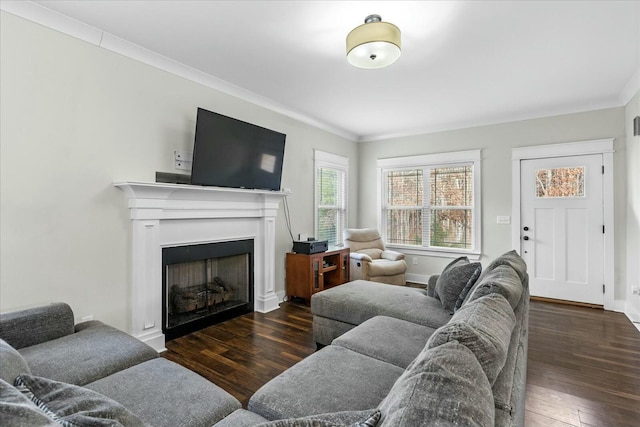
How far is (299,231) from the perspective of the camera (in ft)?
14.8

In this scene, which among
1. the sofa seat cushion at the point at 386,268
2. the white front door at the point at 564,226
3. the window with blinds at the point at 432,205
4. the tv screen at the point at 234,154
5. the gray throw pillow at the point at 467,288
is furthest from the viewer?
the window with blinds at the point at 432,205

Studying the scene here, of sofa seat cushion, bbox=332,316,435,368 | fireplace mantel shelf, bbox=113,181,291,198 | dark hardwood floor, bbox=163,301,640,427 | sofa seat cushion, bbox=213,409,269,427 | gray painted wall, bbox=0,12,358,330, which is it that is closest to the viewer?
sofa seat cushion, bbox=213,409,269,427

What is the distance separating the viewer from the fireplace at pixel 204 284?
118 inches

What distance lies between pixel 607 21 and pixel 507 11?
0.79 m

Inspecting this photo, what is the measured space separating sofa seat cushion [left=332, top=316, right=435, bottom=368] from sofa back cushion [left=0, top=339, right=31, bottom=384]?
55.3 inches

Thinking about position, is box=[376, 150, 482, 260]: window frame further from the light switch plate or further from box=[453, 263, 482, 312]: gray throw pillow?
box=[453, 263, 482, 312]: gray throw pillow

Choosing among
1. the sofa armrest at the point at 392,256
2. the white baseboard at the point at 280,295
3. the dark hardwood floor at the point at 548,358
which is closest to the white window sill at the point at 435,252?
the sofa armrest at the point at 392,256

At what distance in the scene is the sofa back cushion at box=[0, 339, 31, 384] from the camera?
104 centimetres

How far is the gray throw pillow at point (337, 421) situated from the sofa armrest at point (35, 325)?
6.09ft

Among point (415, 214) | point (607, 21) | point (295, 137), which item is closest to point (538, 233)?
point (415, 214)

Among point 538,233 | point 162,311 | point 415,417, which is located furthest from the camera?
point 538,233

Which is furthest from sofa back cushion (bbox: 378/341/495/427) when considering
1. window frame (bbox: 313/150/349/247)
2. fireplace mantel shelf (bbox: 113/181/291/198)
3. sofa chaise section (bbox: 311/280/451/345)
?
window frame (bbox: 313/150/349/247)

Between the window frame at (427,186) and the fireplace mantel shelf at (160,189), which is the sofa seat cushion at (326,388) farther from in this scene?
the window frame at (427,186)

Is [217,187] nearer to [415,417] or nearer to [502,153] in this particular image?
[415,417]
